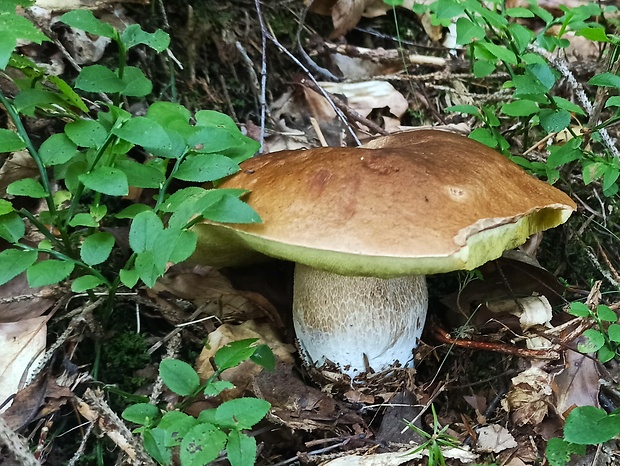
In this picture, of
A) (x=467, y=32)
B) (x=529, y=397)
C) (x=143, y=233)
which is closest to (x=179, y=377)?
(x=143, y=233)

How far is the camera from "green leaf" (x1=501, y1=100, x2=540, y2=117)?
5.43 ft

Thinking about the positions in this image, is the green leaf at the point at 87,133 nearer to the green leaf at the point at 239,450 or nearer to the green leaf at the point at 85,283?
the green leaf at the point at 85,283

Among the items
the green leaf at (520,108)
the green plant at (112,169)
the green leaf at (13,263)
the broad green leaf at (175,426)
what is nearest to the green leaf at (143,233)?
the green plant at (112,169)

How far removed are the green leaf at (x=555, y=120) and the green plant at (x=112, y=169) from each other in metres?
0.89

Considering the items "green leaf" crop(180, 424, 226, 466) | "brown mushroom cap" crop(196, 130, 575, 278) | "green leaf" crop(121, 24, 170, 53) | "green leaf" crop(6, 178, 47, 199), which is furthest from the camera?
"green leaf" crop(121, 24, 170, 53)

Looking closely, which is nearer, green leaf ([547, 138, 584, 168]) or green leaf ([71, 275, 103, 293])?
green leaf ([71, 275, 103, 293])

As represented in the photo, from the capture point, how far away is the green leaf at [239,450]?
101cm

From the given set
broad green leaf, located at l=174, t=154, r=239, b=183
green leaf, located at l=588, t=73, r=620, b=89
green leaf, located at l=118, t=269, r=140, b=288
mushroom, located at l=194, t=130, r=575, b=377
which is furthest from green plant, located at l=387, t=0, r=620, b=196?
green leaf, located at l=118, t=269, r=140, b=288

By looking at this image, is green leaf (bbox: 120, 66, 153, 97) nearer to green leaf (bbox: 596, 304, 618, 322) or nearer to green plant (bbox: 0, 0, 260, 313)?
green plant (bbox: 0, 0, 260, 313)

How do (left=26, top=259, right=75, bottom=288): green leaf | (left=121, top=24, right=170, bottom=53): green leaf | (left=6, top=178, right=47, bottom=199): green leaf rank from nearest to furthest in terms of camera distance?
(left=26, top=259, right=75, bottom=288): green leaf → (left=6, top=178, right=47, bottom=199): green leaf → (left=121, top=24, right=170, bottom=53): green leaf

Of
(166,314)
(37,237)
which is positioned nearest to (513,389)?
(166,314)

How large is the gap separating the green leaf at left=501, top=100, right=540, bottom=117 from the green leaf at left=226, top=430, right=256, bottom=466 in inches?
50.1

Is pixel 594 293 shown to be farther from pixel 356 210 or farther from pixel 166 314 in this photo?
pixel 166 314

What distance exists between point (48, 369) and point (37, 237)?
0.46m
